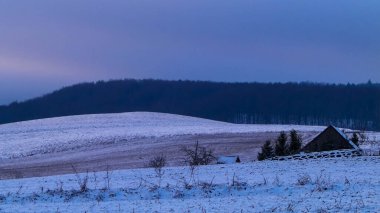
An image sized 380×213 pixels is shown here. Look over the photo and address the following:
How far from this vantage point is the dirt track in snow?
41344 mm

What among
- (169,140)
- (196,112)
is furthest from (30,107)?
(169,140)

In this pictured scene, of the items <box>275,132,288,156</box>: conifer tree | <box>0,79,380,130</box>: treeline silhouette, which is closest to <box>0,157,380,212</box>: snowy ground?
<box>275,132,288,156</box>: conifer tree

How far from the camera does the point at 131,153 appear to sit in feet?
158

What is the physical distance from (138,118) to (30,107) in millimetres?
91721

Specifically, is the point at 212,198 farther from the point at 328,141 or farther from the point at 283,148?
the point at 328,141

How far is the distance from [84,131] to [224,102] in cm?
8523

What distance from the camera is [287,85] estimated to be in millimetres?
151625

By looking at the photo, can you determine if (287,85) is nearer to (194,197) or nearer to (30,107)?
(30,107)

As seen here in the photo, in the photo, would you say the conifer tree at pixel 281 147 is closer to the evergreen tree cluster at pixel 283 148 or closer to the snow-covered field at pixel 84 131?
the evergreen tree cluster at pixel 283 148

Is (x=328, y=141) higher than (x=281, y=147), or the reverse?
(x=328, y=141)

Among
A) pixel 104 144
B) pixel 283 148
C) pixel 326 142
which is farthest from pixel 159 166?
pixel 104 144

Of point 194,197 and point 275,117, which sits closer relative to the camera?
point 194,197

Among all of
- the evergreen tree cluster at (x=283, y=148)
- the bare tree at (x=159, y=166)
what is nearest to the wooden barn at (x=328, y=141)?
the evergreen tree cluster at (x=283, y=148)

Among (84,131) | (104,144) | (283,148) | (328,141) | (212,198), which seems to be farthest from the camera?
(84,131)
